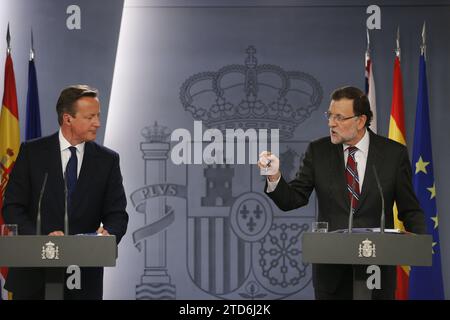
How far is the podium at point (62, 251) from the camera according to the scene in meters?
3.59

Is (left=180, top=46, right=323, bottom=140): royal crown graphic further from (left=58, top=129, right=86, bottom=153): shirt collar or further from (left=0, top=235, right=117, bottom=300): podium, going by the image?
(left=0, top=235, right=117, bottom=300): podium

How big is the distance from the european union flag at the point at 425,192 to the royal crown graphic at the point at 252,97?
862 millimetres

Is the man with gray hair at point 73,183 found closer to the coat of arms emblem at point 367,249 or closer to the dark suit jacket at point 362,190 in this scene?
the dark suit jacket at point 362,190

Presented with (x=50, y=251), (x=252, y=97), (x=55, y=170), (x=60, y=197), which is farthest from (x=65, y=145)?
(x=252, y=97)

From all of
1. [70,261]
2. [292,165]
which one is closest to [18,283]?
[70,261]

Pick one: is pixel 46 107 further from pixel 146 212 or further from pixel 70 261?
pixel 70 261

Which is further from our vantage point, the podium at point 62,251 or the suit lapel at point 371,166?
the suit lapel at point 371,166

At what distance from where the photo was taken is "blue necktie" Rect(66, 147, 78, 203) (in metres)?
4.20

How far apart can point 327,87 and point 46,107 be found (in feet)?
7.79

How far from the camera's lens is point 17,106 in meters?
6.54

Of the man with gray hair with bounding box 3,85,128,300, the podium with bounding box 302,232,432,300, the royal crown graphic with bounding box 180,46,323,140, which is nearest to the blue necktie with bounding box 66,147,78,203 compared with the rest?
the man with gray hair with bounding box 3,85,128,300

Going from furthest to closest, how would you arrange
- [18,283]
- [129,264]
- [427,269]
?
[129,264], [427,269], [18,283]

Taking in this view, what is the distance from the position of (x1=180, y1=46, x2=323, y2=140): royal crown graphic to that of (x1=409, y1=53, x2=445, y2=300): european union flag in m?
0.86

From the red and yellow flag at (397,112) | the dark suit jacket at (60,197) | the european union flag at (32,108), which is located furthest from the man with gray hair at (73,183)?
the red and yellow flag at (397,112)
